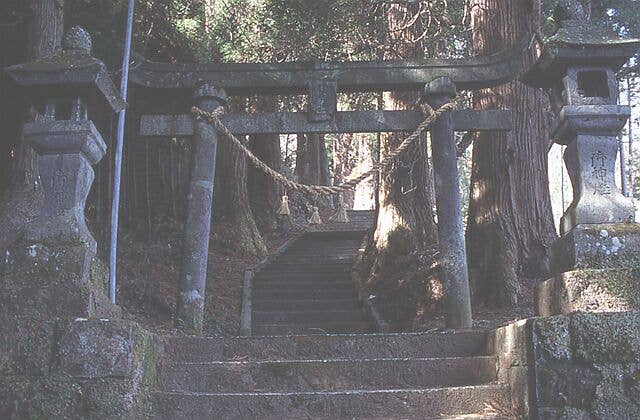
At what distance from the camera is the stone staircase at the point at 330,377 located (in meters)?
4.20

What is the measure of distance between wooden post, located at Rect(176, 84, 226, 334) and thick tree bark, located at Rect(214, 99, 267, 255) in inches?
238

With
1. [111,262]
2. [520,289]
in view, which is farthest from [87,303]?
[520,289]

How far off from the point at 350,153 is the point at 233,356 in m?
19.7

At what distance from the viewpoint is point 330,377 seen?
15.4 feet

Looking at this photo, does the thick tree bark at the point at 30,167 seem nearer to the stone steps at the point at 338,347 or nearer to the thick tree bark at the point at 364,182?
the stone steps at the point at 338,347

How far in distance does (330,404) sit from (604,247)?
194 cm

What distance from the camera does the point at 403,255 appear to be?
30.3 ft

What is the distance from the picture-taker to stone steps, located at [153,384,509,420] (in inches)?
165

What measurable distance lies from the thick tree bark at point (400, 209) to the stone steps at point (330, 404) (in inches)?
182

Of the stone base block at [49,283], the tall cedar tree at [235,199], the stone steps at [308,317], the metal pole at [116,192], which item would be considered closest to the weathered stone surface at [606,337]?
the stone base block at [49,283]

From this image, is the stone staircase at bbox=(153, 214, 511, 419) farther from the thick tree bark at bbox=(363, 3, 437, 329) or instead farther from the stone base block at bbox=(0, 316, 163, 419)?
the thick tree bark at bbox=(363, 3, 437, 329)

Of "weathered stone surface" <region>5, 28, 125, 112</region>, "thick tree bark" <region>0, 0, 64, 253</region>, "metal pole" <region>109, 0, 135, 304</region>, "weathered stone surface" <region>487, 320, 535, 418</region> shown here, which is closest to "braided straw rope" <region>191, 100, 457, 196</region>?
"metal pole" <region>109, 0, 135, 304</region>

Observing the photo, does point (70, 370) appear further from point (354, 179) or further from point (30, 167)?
point (30, 167)

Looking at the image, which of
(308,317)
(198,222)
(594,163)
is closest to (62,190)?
(198,222)
